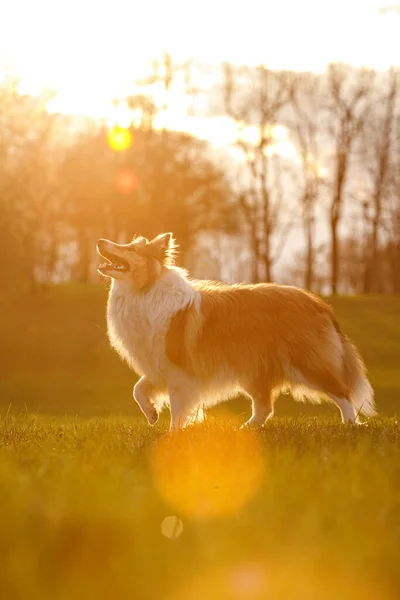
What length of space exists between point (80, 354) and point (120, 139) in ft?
71.6

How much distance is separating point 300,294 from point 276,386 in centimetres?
124

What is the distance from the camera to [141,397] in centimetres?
1052

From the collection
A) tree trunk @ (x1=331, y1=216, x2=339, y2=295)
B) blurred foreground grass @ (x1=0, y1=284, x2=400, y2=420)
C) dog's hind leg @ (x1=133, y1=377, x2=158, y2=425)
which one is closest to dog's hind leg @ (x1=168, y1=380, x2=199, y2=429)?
dog's hind leg @ (x1=133, y1=377, x2=158, y2=425)

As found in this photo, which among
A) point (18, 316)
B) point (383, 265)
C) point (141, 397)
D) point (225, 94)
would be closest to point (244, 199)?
point (225, 94)

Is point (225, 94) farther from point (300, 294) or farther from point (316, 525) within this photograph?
point (316, 525)

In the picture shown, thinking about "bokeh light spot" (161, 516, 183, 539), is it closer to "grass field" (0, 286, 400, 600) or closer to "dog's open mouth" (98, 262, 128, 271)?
"grass field" (0, 286, 400, 600)

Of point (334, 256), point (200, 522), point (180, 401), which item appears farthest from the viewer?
point (334, 256)

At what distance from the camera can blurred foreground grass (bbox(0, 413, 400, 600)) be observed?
3625 millimetres

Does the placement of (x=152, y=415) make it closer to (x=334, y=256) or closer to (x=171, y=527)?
(x=171, y=527)

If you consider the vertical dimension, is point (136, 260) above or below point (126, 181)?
above

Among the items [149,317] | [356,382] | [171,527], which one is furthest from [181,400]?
[171,527]

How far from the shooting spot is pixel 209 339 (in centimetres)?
1027

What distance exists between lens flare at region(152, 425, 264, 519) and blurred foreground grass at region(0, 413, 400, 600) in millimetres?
15

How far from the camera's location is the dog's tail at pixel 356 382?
419 inches
